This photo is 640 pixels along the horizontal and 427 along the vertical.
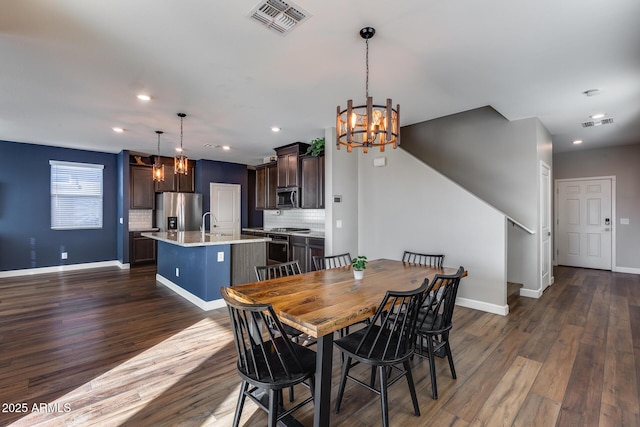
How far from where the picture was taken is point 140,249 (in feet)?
23.2

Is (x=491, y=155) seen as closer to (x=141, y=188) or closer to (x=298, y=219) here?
(x=298, y=219)

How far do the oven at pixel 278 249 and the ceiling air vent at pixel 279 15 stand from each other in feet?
12.8

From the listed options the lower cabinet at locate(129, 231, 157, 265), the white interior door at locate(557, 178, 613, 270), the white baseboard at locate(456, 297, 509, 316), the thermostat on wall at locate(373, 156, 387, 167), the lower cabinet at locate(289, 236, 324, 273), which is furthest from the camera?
the lower cabinet at locate(129, 231, 157, 265)

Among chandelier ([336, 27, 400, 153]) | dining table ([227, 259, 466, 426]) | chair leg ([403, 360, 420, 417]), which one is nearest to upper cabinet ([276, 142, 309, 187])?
dining table ([227, 259, 466, 426])

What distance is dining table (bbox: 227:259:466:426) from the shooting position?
5.38 ft

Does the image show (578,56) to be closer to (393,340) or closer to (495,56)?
(495,56)

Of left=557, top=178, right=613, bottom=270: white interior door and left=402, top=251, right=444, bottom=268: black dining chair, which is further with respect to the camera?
left=557, top=178, right=613, bottom=270: white interior door

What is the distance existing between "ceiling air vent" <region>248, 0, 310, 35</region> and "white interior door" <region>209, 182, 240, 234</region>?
20.5 feet

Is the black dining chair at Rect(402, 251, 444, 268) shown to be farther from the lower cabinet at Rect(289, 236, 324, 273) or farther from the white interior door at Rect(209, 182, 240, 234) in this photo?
the white interior door at Rect(209, 182, 240, 234)

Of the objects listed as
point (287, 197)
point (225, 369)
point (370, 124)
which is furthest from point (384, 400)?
point (287, 197)

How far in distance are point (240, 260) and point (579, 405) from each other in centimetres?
387

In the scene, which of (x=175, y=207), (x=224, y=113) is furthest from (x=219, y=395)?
(x=175, y=207)

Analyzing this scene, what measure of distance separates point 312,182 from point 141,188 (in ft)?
14.4

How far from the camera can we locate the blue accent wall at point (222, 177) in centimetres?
786
